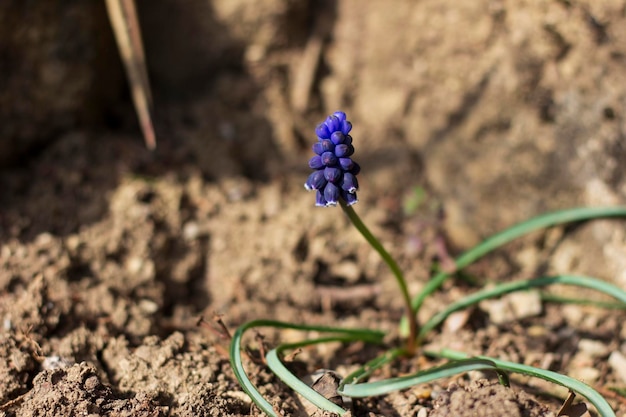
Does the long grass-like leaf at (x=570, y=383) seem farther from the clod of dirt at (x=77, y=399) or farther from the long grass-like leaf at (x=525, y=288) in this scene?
the clod of dirt at (x=77, y=399)

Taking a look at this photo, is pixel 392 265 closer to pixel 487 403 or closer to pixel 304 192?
pixel 487 403

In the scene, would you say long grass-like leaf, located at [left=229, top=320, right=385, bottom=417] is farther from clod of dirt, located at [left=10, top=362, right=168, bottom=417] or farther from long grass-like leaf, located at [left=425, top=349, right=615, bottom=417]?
long grass-like leaf, located at [left=425, top=349, right=615, bottom=417]

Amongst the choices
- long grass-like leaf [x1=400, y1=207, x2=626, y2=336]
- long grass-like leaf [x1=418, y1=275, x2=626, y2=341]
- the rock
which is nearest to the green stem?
long grass-like leaf [x1=418, y1=275, x2=626, y2=341]

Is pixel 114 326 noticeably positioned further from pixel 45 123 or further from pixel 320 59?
pixel 320 59

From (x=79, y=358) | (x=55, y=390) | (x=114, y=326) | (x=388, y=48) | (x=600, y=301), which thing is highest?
(x=388, y=48)

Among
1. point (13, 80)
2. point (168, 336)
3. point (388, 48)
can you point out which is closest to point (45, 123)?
point (13, 80)

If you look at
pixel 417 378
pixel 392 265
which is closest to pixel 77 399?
pixel 417 378

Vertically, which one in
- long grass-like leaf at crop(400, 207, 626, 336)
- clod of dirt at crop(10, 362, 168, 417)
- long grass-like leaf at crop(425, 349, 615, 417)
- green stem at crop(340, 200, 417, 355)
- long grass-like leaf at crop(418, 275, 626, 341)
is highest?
long grass-like leaf at crop(400, 207, 626, 336)
